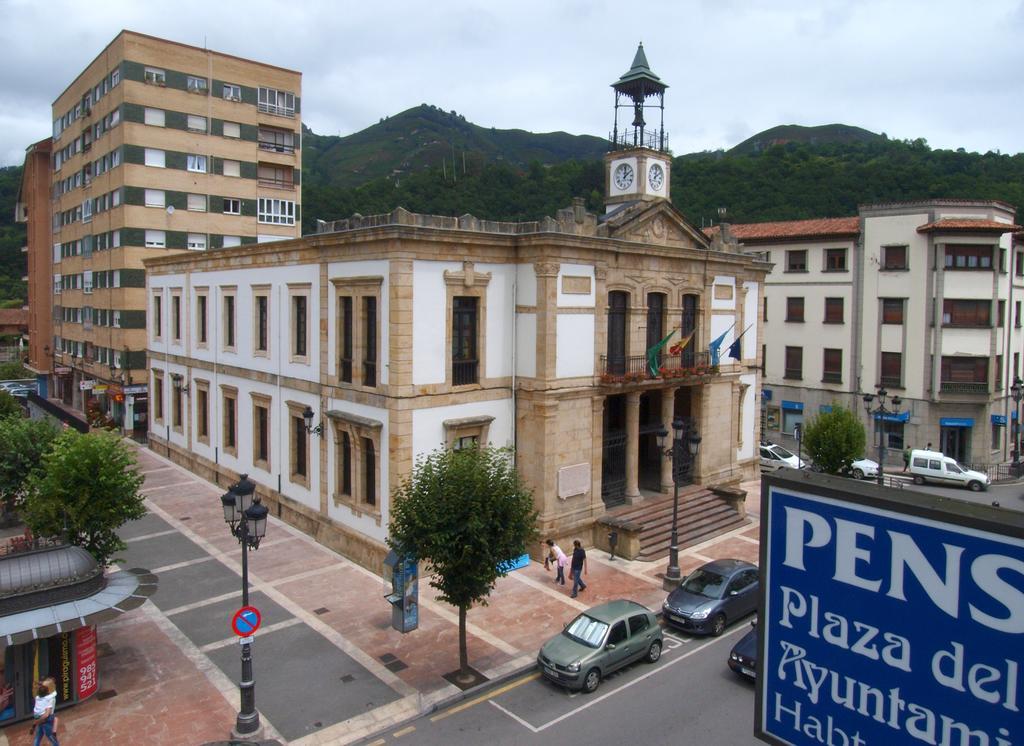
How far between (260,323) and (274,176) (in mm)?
23481

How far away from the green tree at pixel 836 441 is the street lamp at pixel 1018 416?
50.0ft

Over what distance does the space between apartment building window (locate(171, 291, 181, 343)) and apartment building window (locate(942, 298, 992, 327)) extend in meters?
36.8

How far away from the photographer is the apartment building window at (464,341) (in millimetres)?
22406

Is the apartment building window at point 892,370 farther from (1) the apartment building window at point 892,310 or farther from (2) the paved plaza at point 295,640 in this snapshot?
(2) the paved plaza at point 295,640

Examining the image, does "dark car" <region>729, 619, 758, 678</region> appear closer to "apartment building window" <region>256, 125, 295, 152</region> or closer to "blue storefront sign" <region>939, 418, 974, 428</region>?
"blue storefront sign" <region>939, 418, 974, 428</region>

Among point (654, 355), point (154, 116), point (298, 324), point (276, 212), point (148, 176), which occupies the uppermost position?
point (154, 116)

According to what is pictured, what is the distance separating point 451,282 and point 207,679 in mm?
11542

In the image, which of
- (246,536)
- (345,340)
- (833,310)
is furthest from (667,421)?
(833,310)

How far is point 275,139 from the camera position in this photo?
48.2 meters

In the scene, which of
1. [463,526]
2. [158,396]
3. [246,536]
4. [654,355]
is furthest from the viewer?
[158,396]

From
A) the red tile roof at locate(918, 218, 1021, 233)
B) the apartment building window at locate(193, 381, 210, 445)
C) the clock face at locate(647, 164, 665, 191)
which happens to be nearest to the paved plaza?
the apartment building window at locate(193, 381, 210, 445)

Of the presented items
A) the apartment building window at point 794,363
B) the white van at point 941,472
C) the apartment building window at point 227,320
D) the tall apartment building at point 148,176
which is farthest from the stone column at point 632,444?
the tall apartment building at point 148,176

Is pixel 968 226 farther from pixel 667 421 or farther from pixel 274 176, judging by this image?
pixel 274 176

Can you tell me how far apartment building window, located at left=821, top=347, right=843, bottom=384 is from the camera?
43031 mm
